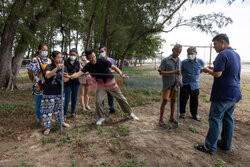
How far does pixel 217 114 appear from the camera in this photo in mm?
2576

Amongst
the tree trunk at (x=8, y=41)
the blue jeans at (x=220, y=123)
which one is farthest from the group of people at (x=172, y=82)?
A: the tree trunk at (x=8, y=41)

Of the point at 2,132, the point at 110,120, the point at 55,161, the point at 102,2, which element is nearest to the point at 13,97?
the point at 2,132

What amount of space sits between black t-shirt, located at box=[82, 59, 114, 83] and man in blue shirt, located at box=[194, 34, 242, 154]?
201 cm

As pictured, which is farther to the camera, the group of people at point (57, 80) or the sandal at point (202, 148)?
the group of people at point (57, 80)

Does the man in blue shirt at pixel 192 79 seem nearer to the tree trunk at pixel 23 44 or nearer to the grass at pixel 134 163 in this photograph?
the grass at pixel 134 163

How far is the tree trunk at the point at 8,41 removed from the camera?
229 inches

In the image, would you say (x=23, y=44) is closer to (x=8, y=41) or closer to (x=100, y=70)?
(x=8, y=41)

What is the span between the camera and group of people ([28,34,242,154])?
98.4 inches

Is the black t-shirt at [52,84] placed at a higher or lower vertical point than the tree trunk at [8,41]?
lower

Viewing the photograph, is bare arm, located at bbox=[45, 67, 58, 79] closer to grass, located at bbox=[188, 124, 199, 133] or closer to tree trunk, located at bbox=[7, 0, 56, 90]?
grass, located at bbox=[188, 124, 199, 133]

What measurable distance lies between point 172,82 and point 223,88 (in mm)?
1121

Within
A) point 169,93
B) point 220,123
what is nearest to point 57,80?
point 169,93

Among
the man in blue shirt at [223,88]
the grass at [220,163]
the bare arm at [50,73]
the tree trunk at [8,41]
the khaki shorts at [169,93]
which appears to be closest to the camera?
the grass at [220,163]

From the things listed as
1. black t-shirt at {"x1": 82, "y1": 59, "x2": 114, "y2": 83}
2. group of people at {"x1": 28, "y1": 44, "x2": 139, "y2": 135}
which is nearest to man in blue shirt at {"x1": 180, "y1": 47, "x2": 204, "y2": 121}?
group of people at {"x1": 28, "y1": 44, "x2": 139, "y2": 135}
